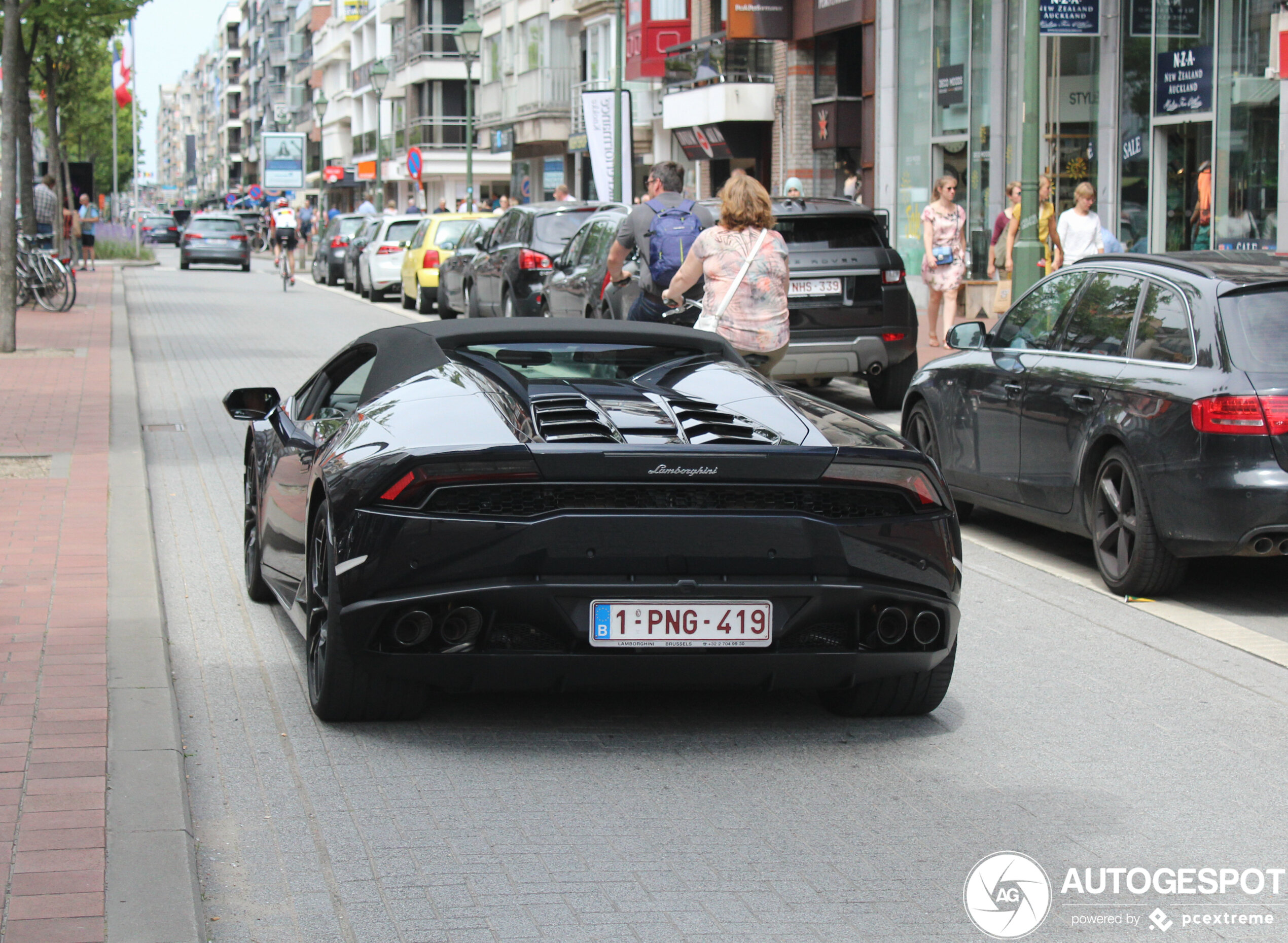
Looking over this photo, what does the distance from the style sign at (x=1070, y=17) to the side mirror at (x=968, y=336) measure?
1325cm

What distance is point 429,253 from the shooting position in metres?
29.3

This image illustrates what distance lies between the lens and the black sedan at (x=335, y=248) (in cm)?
4122

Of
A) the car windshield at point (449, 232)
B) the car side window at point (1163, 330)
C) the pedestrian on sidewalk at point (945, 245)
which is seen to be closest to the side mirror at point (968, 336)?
the car side window at point (1163, 330)

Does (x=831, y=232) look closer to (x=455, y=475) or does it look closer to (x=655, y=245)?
(x=655, y=245)

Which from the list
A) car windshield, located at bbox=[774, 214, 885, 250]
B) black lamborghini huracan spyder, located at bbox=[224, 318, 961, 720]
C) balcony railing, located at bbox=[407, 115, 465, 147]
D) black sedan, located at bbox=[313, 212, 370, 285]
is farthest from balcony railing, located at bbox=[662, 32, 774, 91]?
balcony railing, located at bbox=[407, 115, 465, 147]

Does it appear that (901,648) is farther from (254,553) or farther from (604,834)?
(254,553)

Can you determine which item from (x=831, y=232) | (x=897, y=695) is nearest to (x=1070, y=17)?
(x=831, y=232)

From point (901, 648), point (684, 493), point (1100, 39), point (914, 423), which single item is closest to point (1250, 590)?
point (914, 423)

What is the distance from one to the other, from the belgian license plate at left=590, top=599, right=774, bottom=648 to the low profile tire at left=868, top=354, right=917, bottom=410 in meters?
10.3

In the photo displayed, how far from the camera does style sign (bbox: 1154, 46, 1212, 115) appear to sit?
21578 mm

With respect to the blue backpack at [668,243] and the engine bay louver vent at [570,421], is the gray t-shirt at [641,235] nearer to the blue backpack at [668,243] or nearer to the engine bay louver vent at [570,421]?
the blue backpack at [668,243]

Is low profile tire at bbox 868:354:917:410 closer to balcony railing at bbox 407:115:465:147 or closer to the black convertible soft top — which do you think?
the black convertible soft top

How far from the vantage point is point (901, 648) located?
541 centimetres

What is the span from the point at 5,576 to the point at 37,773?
3103 mm
